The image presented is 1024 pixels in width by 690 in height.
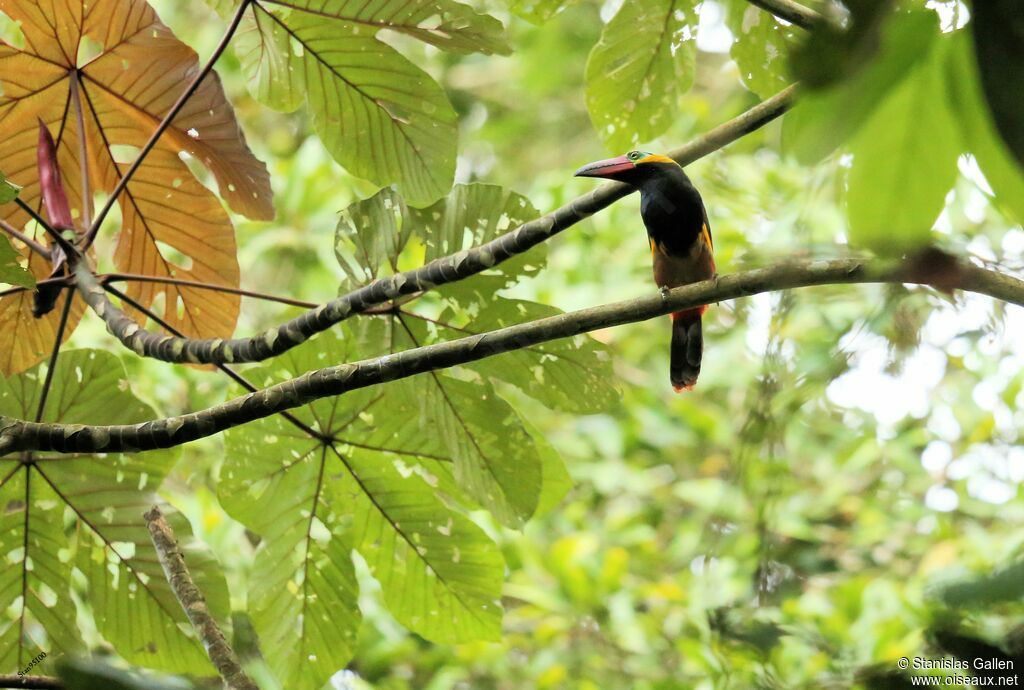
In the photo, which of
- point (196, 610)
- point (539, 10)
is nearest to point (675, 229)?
point (539, 10)

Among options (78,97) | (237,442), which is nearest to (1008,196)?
(237,442)

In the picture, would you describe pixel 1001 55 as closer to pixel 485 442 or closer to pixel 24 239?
pixel 485 442

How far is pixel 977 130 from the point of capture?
0.45 meters

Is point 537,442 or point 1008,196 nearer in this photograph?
point 1008,196

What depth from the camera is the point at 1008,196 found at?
449 mm

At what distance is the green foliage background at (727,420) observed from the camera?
519 millimetres

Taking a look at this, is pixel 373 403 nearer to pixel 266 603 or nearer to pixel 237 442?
pixel 237 442

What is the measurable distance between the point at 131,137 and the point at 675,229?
1181 mm

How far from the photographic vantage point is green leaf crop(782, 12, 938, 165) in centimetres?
39

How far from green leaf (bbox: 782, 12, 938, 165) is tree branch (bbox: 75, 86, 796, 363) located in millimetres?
943

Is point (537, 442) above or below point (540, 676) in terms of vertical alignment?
above

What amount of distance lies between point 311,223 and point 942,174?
410cm

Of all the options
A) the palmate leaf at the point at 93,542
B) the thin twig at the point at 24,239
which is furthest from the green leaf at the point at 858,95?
the palmate leaf at the point at 93,542

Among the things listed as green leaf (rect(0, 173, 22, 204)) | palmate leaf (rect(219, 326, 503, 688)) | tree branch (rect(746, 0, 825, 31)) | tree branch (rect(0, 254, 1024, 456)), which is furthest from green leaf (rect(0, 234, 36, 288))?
tree branch (rect(746, 0, 825, 31))
